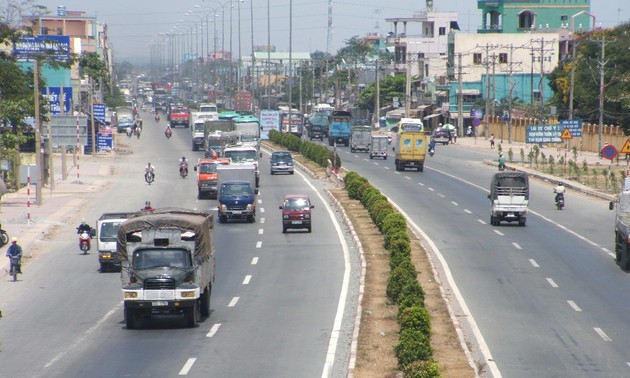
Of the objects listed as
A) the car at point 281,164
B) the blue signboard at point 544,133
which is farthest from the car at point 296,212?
the blue signboard at point 544,133

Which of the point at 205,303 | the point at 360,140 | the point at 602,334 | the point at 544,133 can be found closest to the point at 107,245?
the point at 205,303

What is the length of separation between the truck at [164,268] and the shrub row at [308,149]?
48.6 m

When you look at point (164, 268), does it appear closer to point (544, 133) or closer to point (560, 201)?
point (560, 201)

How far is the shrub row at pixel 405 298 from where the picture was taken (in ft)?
70.1

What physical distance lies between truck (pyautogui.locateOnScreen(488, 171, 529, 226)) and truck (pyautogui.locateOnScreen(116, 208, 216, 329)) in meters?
23.8

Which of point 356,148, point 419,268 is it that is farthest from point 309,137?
point 419,268

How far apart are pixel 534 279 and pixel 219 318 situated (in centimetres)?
1165

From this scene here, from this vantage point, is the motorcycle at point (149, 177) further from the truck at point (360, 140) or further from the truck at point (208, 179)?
the truck at point (360, 140)

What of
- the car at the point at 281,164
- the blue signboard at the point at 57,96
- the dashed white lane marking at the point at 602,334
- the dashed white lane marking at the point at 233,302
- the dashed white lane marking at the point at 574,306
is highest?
the blue signboard at the point at 57,96

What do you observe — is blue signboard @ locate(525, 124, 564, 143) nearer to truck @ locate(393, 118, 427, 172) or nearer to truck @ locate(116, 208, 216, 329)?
truck @ locate(393, 118, 427, 172)

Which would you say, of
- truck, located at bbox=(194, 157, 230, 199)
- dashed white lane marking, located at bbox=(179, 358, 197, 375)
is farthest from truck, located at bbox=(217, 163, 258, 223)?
dashed white lane marking, located at bbox=(179, 358, 197, 375)

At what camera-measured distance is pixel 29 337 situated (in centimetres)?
2816

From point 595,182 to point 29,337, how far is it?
50439 mm

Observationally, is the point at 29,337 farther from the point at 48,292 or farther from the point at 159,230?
the point at 48,292
